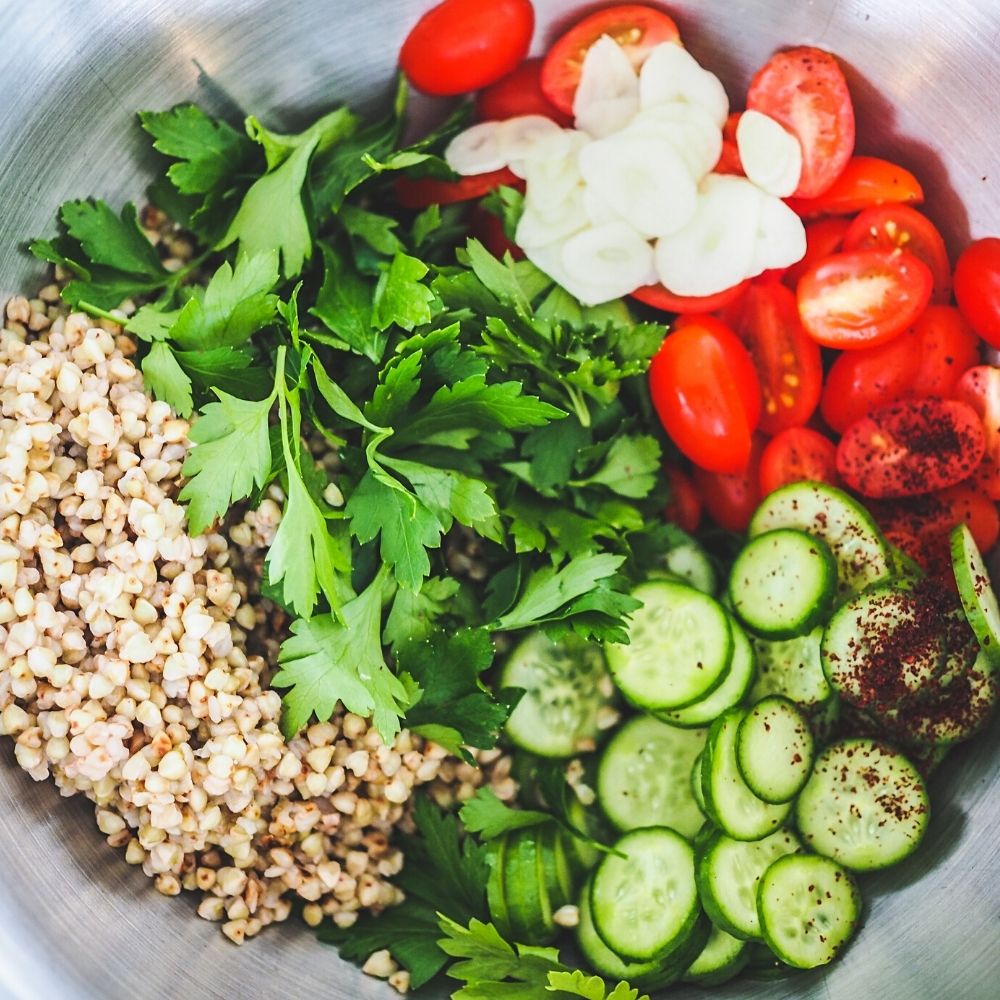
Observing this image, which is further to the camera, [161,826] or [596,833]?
[596,833]

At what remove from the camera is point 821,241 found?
180 centimetres

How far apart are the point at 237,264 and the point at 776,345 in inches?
36.4

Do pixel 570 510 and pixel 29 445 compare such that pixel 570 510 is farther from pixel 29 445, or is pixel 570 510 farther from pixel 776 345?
pixel 29 445

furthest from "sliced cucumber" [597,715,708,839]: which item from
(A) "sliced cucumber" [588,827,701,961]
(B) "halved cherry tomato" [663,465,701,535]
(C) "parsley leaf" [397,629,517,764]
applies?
(B) "halved cherry tomato" [663,465,701,535]

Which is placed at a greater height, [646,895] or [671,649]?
[671,649]

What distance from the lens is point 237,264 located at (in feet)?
4.97

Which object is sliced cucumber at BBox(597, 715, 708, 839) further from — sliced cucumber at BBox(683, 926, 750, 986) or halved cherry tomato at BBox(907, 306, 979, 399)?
halved cherry tomato at BBox(907, 306, 979, 399)

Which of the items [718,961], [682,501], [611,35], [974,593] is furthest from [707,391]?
[718,961]

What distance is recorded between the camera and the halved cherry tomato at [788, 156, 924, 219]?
170 cm

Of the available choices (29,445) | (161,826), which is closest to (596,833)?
(161,826)

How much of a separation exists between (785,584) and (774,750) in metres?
0.27

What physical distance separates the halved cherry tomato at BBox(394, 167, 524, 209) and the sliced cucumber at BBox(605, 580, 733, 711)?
0.74 m

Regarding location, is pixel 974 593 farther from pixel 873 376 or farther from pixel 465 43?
pixel 465 43

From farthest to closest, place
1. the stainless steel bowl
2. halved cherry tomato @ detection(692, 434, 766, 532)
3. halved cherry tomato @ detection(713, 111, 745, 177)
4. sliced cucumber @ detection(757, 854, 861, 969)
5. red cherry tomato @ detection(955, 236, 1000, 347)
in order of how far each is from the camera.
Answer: halved cherry tomato @ detection(692, 434, 766, 532), halved cherry tomato @ detection(713, 111, 745, 177), red cherry tomato @ detection(955, 236, 1000, 347), sliced cucumber @ detection(757, 854, 861, 969), the stainless steel bowl
